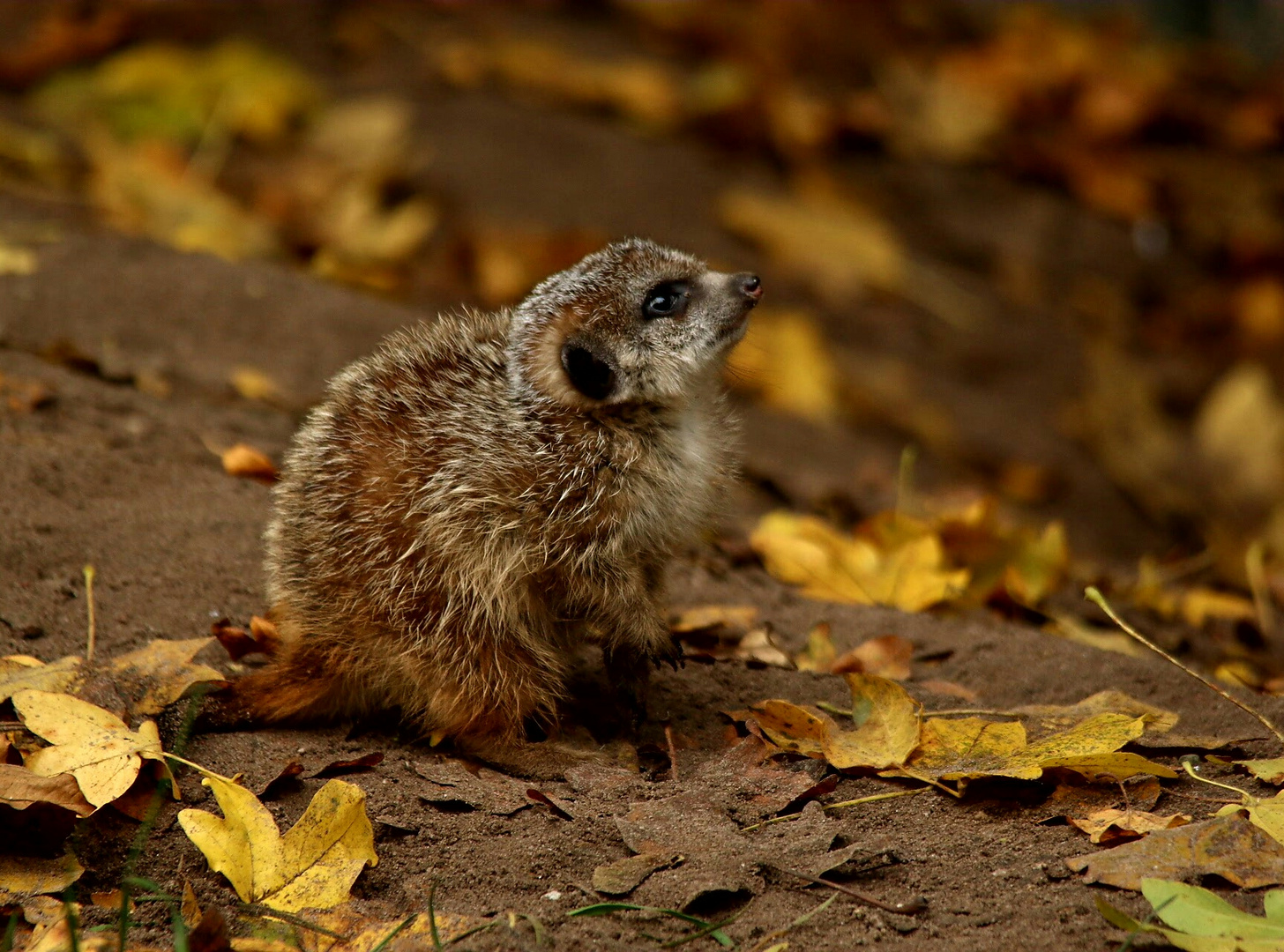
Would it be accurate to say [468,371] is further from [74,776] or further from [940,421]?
[940,421]

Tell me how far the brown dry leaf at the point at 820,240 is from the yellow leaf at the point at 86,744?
5106 mm

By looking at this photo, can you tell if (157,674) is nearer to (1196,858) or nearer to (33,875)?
(33,875)

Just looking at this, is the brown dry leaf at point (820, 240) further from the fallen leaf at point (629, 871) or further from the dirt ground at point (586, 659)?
the fallen leaf at point (629, 871)

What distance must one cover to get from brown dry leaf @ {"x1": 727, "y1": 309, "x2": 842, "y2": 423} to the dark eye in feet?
9.98

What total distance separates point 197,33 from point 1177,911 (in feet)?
23.2

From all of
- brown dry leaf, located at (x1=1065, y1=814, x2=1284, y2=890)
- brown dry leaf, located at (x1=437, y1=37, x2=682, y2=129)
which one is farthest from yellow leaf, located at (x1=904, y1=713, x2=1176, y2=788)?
brown dry leaf, located at (x1=437, y1=37, x2=682, y2=129)

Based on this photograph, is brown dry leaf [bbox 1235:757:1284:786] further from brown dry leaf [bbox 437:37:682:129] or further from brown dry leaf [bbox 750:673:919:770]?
brown dry leaf [bbox 437:37:682:129]

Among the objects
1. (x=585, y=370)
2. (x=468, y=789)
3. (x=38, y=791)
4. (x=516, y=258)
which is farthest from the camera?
(x=516, y=258)

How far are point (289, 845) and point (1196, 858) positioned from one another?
5.74ft

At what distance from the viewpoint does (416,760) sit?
3.13 metres

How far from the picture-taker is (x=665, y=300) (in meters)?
3.51

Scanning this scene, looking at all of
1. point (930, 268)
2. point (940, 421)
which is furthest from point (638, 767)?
point (930, 268)

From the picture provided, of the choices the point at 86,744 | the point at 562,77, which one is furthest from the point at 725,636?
the point at 562,77

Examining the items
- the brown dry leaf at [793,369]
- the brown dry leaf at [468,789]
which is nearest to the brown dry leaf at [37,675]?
the brown dry leaf at [468,789]
